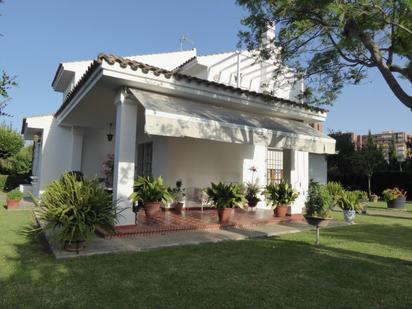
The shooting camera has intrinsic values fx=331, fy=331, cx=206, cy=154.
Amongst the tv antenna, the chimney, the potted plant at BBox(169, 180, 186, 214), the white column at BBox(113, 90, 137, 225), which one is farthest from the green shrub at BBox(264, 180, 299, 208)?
the tv antenna

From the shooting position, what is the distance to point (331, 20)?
9672 millimetres

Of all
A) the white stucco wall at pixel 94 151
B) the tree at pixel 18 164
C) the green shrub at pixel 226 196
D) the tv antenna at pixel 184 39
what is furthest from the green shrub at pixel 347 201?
the tree at pixel 18 164

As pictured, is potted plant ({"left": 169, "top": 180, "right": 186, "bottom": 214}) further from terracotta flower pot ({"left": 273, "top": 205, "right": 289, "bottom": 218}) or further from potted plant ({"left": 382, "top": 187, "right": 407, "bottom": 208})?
potted plant ({"left": 382, "top": 187, "right": 407, "bottom": 208})

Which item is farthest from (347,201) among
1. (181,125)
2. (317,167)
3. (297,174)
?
(317,167)

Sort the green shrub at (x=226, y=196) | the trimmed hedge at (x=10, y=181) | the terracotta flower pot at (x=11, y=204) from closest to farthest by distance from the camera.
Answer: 1. the green shrub at (x=226, y=196)
2. the terracotta flower pot at (x=11, y=204)
3. the trimmed hedge at (x=10, y=181)

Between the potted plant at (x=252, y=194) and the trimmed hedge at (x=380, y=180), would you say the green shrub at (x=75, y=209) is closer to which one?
the potted plant at (x=252, y=194)

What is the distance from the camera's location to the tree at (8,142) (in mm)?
37737

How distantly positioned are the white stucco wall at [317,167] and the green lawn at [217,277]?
2127cm

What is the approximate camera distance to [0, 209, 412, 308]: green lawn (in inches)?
236

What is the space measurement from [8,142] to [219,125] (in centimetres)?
3501

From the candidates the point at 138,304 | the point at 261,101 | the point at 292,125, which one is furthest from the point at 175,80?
the point at 138,304

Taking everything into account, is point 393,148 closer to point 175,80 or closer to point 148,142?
point 148,142

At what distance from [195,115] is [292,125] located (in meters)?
6.23

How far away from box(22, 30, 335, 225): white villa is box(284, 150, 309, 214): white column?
5cm
